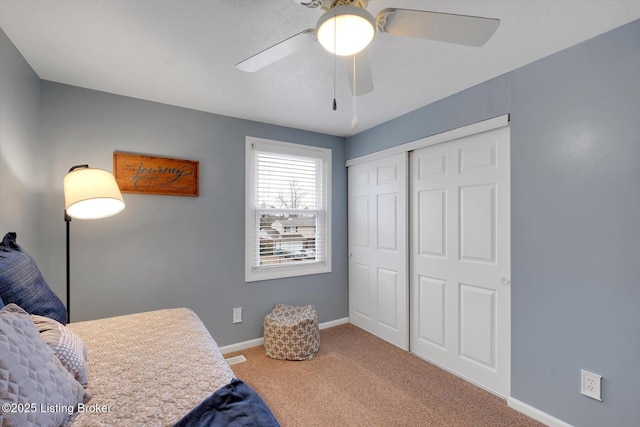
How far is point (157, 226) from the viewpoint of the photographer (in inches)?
102

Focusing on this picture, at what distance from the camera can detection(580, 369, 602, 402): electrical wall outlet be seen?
1.65 meters

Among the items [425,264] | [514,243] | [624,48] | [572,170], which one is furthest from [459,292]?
[624,48]

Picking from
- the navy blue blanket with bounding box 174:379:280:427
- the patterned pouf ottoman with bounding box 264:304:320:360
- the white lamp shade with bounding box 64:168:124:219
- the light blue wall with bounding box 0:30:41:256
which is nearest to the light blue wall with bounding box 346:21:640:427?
the patterned pouf ottoman with bounding box 264:304:320:360

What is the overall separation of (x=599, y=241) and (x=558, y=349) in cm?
73

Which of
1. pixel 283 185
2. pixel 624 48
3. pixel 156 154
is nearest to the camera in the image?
pixel 624 48

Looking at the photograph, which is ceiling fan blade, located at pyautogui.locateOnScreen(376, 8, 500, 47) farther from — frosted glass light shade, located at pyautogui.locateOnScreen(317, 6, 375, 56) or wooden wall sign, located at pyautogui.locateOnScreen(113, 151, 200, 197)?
wooden wall sign, located at pyautogui.locateOnScreen(113, 151, 200, 197)

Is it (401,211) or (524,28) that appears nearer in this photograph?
(524,28)

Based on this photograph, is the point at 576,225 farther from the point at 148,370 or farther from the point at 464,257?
the point at 148,370

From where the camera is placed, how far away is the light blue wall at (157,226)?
7.35 ft

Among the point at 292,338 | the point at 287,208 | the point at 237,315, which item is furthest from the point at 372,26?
the point at 237,315

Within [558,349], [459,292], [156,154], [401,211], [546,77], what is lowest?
[558,349]

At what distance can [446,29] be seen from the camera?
46.7 inches

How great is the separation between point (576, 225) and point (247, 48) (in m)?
2.29

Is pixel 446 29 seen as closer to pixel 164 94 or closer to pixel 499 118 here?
pixel 499 118
